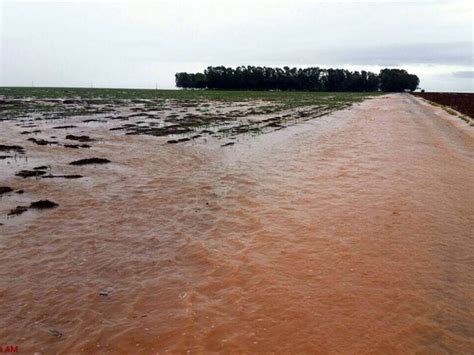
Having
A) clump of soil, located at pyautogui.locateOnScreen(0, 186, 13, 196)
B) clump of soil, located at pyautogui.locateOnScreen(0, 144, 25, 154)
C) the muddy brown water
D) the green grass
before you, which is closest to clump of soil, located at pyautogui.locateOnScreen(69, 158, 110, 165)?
the muddy brown water

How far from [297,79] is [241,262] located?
171m

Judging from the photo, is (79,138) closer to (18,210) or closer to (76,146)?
(76,146)

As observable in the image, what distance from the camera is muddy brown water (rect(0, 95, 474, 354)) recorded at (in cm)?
521

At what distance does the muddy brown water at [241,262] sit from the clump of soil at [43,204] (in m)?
0.36

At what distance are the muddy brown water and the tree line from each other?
6068 inches

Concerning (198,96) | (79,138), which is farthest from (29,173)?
(198,96)

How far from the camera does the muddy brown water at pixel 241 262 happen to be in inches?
205

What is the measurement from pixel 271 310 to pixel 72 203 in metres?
6.94

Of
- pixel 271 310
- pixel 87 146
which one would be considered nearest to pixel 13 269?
pixel 271 310

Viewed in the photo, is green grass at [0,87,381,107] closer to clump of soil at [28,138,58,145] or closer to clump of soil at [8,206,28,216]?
clump of soil at [28,138,58,145]

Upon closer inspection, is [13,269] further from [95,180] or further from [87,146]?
[87,146]

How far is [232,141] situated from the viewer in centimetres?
2158

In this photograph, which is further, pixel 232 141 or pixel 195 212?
pixel 232 141

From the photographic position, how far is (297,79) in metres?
171
